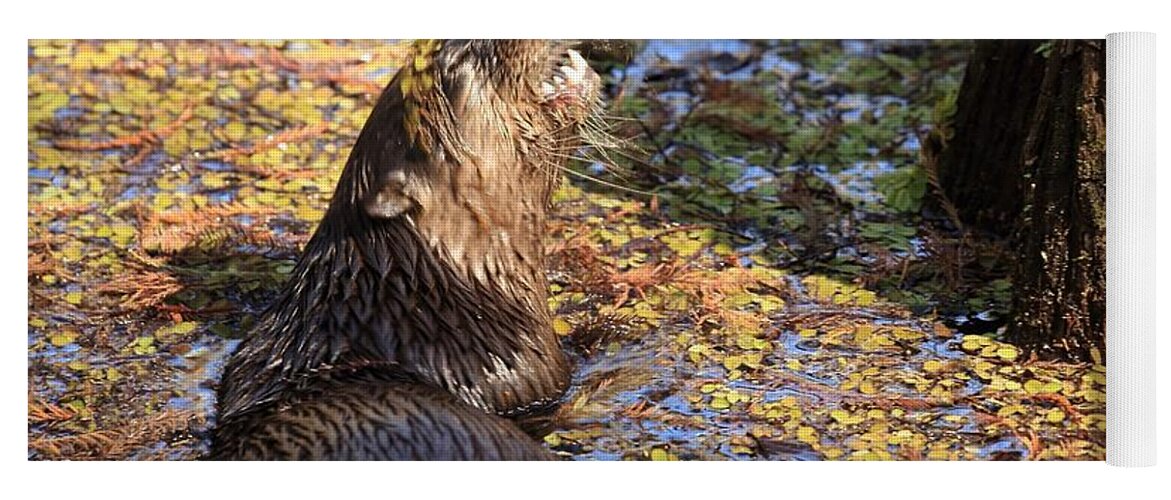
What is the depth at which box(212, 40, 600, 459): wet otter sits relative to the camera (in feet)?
12.1

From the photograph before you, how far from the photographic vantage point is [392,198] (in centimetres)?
377

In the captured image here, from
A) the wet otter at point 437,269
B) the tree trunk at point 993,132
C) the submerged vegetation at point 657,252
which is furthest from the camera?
the tree trunk at point 993,132

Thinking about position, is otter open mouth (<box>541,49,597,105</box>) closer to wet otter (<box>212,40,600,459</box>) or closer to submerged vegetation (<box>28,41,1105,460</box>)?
→ wet otter (<box>212,40,600,459</box>)

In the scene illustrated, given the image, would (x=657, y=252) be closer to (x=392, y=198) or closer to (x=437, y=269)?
(x=437, y=269)

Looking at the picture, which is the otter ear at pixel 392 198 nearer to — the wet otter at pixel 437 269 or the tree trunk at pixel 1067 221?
the wet otter at pixel 437 269

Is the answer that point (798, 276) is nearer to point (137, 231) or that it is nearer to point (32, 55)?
point (137, 231)

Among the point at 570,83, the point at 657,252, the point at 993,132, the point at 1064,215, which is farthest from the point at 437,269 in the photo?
the point at 993,132

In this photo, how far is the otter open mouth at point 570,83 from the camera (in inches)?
153

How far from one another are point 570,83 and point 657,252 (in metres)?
0.91

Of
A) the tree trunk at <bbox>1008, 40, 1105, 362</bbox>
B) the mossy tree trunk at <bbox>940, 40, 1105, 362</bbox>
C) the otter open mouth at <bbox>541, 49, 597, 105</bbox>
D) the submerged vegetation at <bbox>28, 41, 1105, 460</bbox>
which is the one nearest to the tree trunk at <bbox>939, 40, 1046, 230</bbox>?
the submerged vegetation at <bbox>28, 41, 1105, 460</bbox>

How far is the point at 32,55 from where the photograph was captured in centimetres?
511

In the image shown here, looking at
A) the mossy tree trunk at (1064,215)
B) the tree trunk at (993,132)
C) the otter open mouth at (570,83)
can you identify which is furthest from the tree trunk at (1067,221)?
the otter open mouth at (570,83)

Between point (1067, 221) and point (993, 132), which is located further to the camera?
point (993, 132)
